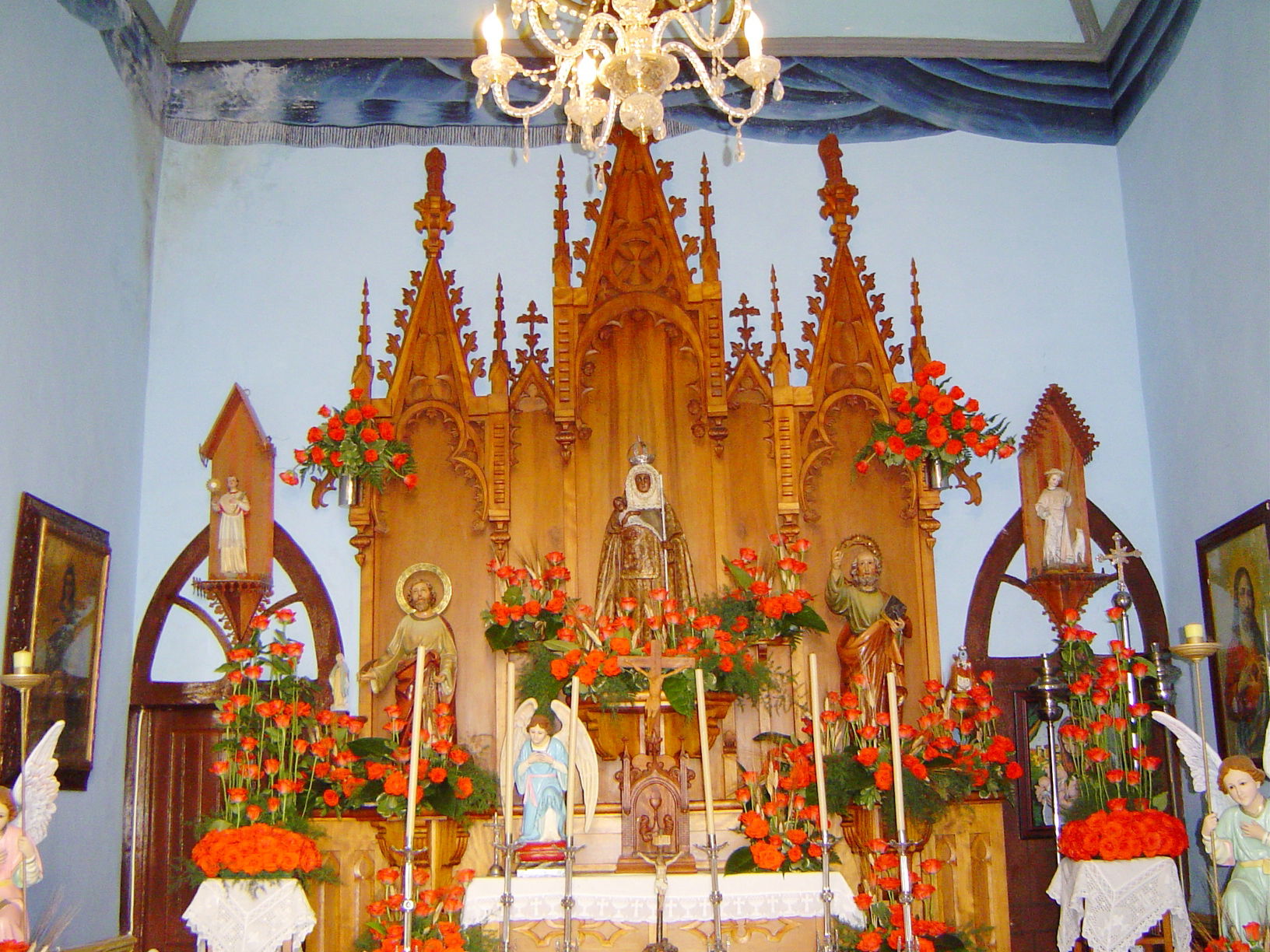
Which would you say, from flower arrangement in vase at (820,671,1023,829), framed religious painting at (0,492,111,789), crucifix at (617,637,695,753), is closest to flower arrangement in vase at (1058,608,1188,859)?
flower arrangement in vase at (820,671,1023,829)

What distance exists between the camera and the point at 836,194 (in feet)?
31.0

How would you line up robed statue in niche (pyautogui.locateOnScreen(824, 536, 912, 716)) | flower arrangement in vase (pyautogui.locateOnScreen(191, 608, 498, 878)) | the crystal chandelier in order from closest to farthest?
the crystal chandelier
flower arrangement in vase (pyautogui.locateOnScreen(191, 608, 498, 878))
robed statue in niche (pyautogui.locateOnScreen(824, 536, 912, 716))

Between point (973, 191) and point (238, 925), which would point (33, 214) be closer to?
point (238, 925)

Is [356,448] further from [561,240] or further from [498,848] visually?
[498,848]

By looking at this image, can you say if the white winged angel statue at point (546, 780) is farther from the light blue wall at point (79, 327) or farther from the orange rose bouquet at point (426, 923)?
the light blue wall at point (79, 327)

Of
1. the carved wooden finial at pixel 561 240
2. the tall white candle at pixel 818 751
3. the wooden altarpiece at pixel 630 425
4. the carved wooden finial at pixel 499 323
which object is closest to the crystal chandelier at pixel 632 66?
the tall white candle at pixel 818 751

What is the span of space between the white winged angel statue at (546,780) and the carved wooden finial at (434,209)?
370 cm

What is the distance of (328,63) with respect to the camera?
10.1 meters

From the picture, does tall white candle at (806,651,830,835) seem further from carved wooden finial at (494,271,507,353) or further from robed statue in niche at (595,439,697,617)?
carved wooden finial at (494,271,507,353)

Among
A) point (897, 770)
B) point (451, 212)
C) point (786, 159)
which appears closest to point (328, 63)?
point (451, 212)

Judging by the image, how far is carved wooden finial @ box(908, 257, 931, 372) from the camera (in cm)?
880

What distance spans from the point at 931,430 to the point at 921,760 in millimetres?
2172

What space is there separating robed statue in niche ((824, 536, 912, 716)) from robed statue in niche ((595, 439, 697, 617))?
950mm

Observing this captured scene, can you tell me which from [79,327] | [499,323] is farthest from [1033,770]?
[79,327]
